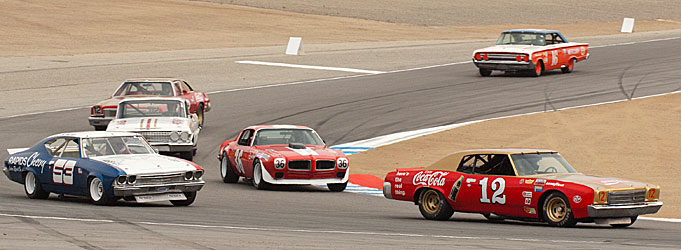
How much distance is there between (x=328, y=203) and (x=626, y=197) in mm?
5182

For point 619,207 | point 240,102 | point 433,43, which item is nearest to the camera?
point 619,207

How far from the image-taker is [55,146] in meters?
15.3

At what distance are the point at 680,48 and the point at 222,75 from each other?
20.9 metres

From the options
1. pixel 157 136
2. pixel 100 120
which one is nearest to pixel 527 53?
pixel 100 120

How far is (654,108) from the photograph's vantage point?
2644 cm

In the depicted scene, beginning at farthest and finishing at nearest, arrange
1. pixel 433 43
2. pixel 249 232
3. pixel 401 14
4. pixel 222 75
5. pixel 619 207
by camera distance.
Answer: pixel 401 14, pixel 433 43, pixel 222 75, pixel 619 207, pixel 249 232

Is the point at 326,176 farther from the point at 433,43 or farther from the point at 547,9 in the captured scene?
the point at 547,9

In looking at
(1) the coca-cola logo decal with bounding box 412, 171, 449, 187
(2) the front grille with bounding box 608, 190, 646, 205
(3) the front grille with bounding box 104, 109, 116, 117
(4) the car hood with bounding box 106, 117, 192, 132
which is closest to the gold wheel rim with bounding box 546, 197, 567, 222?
(2) the front grille with bounding box 608, 190, 646, 205

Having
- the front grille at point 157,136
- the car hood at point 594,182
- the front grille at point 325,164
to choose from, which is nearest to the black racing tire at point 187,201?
the front grille at point 325,164

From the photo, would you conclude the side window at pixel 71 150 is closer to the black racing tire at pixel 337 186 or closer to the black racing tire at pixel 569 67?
the black racing tire at pixel 337 186

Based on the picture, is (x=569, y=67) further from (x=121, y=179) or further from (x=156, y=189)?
(x=121, y=179)

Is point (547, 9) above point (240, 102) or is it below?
above

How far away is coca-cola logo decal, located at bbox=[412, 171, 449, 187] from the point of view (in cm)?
1382

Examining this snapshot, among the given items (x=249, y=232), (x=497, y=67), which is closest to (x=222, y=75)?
(x=497, y=67)
